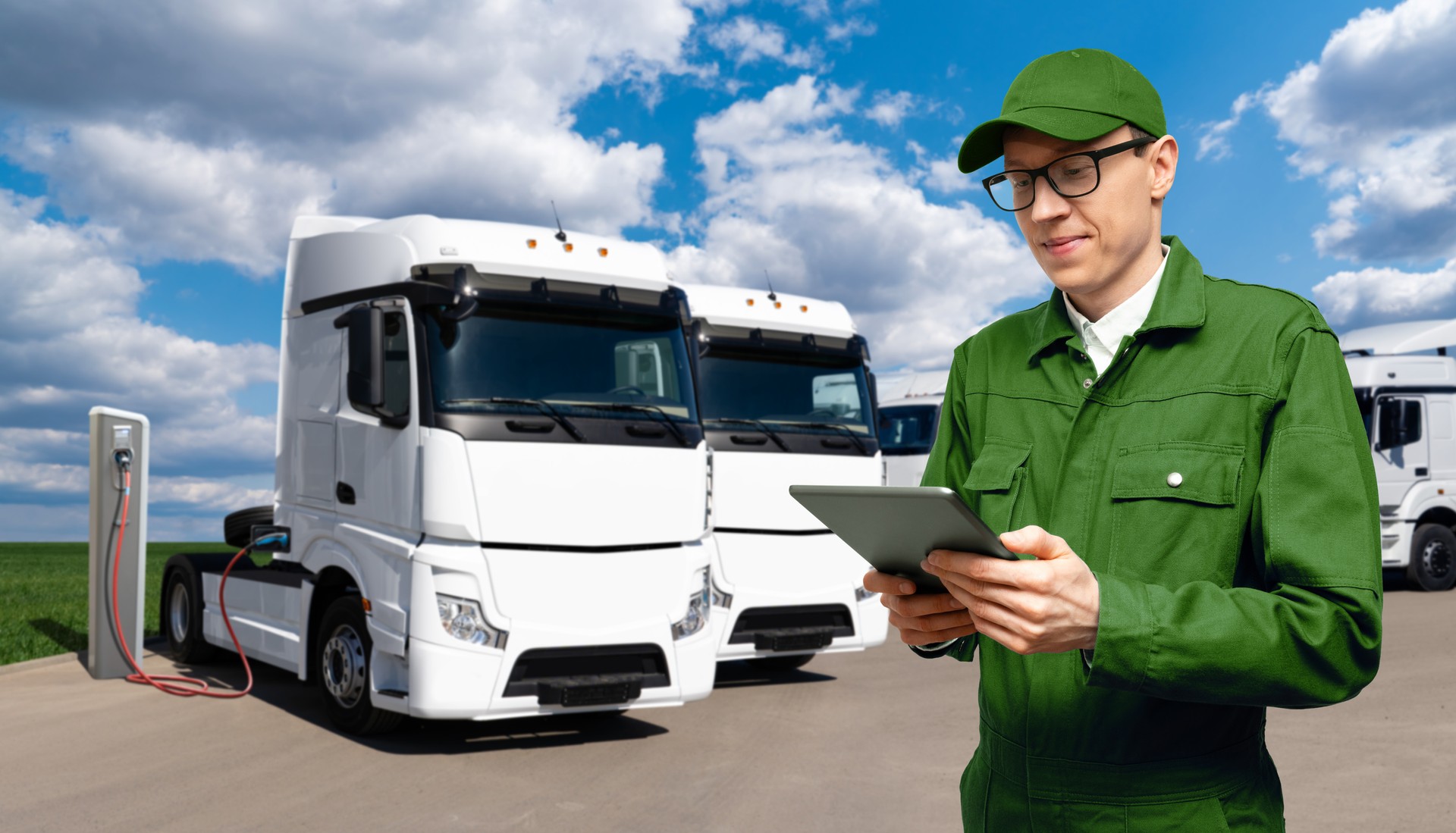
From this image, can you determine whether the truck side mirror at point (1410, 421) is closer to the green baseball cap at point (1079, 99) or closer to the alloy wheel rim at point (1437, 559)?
the alloy wheel rim at point (1437, 559)

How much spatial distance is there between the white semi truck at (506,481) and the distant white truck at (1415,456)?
13.5 meters

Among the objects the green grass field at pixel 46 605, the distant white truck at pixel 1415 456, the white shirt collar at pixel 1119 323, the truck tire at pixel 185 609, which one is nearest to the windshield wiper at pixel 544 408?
the truck tire at pixel 185 609

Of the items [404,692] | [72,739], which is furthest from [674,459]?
[72,739]

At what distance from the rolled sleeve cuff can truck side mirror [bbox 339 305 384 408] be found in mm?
6377

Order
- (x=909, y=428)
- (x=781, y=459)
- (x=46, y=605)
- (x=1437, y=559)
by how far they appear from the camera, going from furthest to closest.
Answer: (x=1437, y=559), (x=909, y=428), (x=46, y=605), (x=781, y=459)

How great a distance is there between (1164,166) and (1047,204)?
20cm

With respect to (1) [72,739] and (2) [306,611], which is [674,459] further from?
(1) [72,739]

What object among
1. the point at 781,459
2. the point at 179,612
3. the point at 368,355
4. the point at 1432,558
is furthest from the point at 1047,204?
the point at 1432,558

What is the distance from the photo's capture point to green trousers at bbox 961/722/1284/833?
1658mm

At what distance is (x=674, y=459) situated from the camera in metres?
7.72

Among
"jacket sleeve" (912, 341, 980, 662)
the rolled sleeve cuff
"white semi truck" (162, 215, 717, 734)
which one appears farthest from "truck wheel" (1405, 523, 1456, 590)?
the rolled sleeve cuff

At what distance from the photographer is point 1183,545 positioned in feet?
5.38

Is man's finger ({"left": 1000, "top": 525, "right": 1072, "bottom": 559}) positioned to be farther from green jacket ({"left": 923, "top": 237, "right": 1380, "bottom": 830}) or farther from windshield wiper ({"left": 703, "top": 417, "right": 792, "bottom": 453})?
windshield wiper ({"left": 703, "top": 417, "right": 792, "bottom": 453})

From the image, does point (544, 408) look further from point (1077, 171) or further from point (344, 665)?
point (1077, 171)
